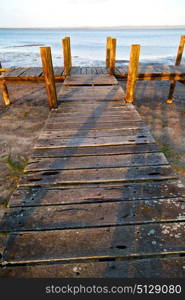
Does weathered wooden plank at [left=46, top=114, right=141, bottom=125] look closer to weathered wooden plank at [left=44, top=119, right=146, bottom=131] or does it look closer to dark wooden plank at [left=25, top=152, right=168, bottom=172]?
weathered wooden plank at [left=44, top=119, right=146, bottom=131]

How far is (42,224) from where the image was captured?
2.06 metres

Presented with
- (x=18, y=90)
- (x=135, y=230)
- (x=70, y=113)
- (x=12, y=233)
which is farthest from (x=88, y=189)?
(x=18, y=90)

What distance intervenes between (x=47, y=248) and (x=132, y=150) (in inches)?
83.0

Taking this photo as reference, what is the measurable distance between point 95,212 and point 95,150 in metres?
1.37

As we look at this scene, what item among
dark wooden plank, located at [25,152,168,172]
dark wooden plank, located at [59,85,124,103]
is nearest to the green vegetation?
dark wooden plank, located at [25,152,168,172]

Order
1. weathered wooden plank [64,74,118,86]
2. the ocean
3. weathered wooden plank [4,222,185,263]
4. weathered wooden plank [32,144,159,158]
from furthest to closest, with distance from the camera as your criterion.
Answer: the ocean
weathered wooden plank [64,74,118,86]
weathered wooden plank [32,144,159,158]
weathered wooden plank [4,222,185,263]

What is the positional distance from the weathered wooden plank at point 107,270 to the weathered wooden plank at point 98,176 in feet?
3.56

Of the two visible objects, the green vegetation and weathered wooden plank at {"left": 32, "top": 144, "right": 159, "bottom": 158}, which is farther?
the green vegetation

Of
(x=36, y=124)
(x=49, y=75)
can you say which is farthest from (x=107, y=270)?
(x=36, y=124)

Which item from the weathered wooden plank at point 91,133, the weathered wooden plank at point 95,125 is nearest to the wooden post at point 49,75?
the weathered wooden plank at point 95,125

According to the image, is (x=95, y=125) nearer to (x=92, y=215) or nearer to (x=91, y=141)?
(x=91, y=141)

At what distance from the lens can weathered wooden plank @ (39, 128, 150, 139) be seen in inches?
151

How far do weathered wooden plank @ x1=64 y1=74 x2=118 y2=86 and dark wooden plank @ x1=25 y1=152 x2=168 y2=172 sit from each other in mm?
4607

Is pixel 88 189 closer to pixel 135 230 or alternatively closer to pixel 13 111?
pixel 135 230
